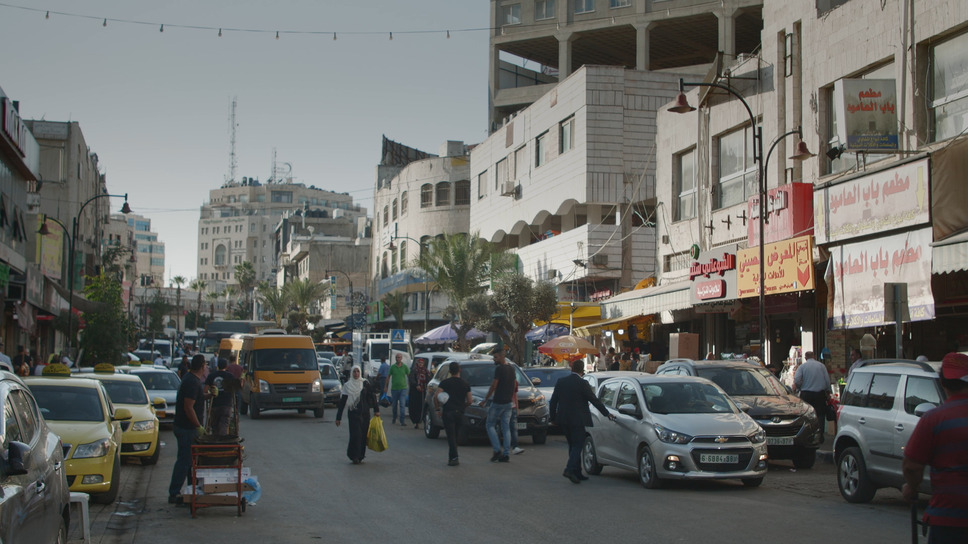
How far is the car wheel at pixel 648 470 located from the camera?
13.2 metres

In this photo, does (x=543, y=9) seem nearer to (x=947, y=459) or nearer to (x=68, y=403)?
(x=68, y=403)

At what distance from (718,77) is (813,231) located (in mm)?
6885

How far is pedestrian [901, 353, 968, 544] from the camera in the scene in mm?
5777

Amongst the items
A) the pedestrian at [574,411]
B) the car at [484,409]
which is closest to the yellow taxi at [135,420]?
the car at [484,409]

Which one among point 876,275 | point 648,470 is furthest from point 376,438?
point 876,275

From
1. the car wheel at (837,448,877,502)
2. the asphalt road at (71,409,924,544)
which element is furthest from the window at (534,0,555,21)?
the car wheel at (837,448,877,502)

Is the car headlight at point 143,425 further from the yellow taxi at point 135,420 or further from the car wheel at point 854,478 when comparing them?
the car wheel at point 854,478

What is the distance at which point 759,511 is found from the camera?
1122 cm

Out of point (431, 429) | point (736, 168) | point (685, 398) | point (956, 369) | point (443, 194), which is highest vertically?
point (443, 194)

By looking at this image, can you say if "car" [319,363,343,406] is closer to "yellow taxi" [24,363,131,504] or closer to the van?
the van

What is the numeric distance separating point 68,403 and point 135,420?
3572 millimetres

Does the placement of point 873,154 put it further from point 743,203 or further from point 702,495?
point 702,495

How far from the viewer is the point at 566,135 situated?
4303cm

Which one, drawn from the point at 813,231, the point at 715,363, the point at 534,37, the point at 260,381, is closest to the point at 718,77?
the point at 813,231
